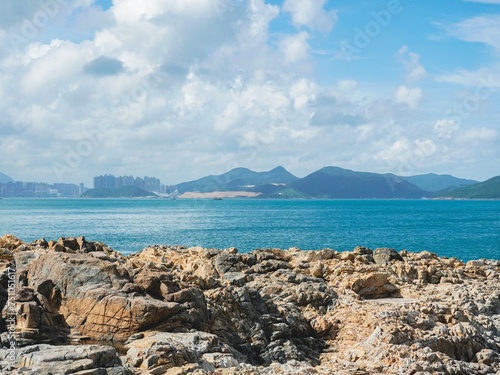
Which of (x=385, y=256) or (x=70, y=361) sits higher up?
(x=70, y=361)

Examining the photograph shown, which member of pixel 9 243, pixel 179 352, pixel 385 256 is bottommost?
pixel 385 256

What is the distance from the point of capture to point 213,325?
2119cm

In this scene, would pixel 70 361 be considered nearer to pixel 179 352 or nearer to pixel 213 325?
pixel 179 352

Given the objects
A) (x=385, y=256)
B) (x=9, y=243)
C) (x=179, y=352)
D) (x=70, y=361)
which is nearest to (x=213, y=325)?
(x=179, y=352)

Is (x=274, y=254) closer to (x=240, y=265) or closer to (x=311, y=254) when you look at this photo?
(x=311, y=254)

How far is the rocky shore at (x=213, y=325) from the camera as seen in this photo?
16594mm

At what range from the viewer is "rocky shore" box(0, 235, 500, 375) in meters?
16.6

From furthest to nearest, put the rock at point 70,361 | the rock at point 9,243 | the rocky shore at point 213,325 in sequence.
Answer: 1. the rock at point 9,243
2. the rocky shore at point 213,325
3. the rock at point 70,361

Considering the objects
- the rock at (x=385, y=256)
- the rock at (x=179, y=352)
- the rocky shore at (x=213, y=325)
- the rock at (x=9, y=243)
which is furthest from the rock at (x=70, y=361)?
the rock at (x=385, y=256)

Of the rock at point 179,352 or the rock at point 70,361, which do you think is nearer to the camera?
the rock at point 70,361

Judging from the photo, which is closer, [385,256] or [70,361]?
[70,361]

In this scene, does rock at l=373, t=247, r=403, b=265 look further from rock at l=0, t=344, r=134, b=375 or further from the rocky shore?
rock at l=0, t=344, r=134, b=375

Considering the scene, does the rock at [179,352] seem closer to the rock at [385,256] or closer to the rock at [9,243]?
the rock at [9,243]

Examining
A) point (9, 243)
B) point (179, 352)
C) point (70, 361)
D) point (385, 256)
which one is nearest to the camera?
point (70, 361)
